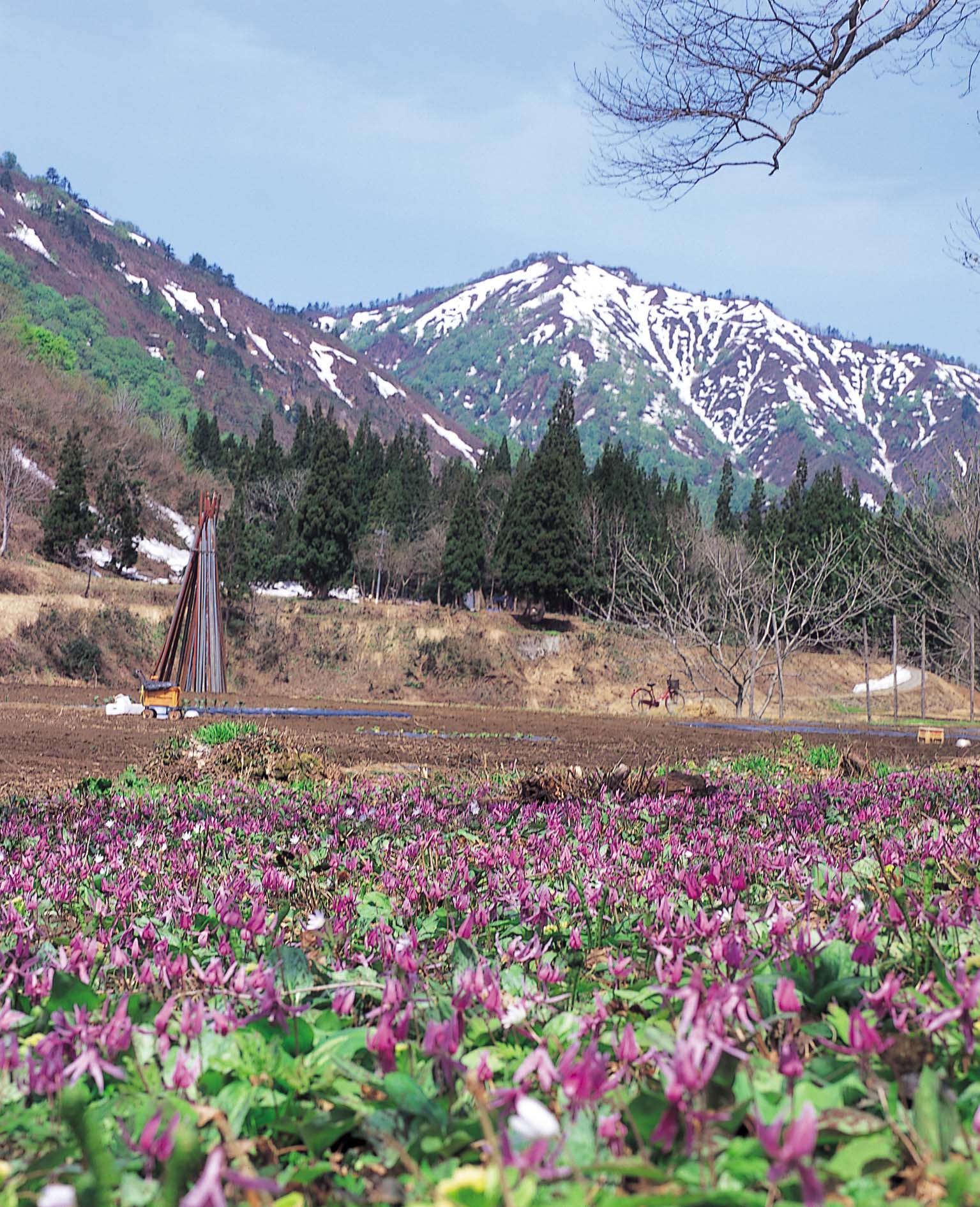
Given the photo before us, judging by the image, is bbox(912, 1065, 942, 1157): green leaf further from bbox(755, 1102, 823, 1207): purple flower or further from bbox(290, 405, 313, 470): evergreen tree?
bbox(290, 405, 313, 470): evergreen tree

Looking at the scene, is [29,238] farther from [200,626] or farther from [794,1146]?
[794,1146]

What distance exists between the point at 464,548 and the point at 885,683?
70.0ft

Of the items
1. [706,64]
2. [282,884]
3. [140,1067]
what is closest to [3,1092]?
[140,1067]

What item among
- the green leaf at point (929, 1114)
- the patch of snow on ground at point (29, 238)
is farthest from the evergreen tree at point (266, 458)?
the patch of snow on ground at point (29, 238)

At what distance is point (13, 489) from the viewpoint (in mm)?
45812

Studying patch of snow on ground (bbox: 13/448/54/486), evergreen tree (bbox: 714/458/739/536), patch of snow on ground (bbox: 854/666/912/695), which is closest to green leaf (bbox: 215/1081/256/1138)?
patch of snow on ground (bbox: 854/666/912/695)

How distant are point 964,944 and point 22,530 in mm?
54174

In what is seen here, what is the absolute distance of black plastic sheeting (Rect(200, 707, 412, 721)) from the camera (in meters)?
17.2

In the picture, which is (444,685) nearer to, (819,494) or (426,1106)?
(819,494)

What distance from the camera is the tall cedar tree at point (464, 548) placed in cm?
5216

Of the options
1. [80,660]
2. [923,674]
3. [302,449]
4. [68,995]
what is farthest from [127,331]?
[68,995]

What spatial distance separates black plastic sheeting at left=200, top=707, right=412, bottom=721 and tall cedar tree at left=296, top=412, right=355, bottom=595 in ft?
110

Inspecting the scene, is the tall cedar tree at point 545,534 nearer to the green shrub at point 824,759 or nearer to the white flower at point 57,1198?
the green shrub at point 824,759

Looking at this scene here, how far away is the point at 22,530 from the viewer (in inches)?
1980
